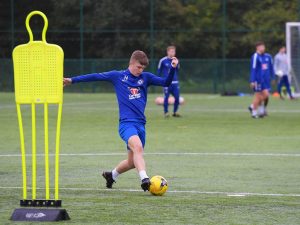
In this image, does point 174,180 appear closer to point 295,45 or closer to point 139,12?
point 295,45

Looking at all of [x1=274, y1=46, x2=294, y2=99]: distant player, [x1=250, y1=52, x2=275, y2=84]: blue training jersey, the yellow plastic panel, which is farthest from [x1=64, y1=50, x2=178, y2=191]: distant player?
[x1=274, y1=46, x2=294, y2=99]: distant player

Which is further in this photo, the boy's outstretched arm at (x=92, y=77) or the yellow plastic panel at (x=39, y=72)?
the boy's outstretched arm at (x=92, y=77)

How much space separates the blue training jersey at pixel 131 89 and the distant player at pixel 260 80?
14799 millimetres

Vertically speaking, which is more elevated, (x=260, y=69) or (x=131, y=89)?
(x=131, y=89)

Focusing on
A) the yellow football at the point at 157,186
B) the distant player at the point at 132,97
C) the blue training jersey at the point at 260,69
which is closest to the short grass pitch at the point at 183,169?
the yellow football at the point at 157,186

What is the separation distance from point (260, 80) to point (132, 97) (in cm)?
1530

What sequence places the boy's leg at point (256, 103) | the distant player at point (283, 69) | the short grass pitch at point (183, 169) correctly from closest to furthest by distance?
the short grass pitch at point (183, 169) → the boy's leg at point (256, 103) → the distant player at point (283, 69)

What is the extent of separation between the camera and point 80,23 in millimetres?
44844

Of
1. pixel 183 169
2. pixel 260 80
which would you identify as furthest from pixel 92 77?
pixel 260 80

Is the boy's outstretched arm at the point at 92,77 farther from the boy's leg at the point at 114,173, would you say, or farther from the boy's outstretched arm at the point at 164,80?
the boy's leg at the point at 114,173

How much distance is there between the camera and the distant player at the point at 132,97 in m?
12.2

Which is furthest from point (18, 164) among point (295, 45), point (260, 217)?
point (295, 45)

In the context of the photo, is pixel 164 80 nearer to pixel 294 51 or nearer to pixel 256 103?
pixel 256 103

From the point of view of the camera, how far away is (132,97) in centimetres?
1241
